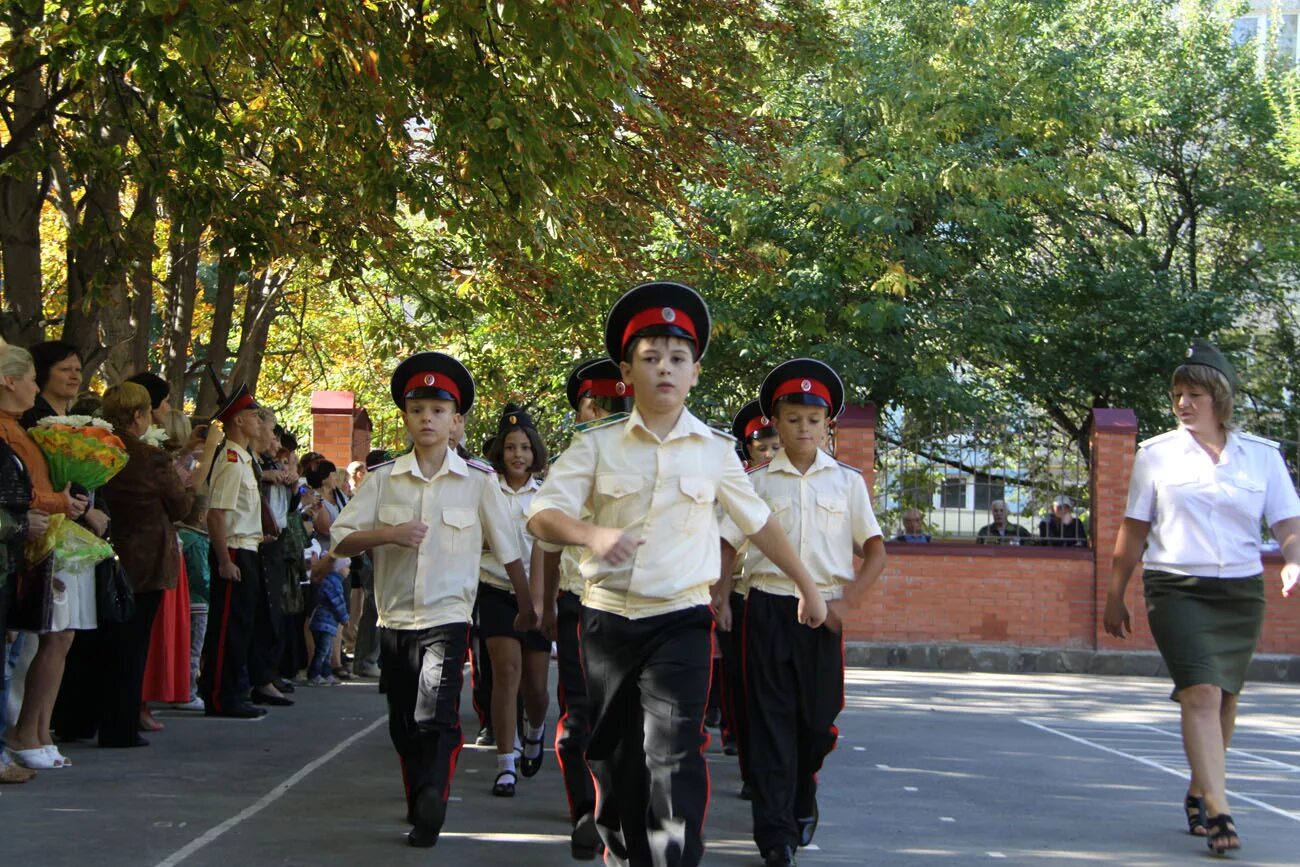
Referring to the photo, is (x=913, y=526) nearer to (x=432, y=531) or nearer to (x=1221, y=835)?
(x=1221, y=835)

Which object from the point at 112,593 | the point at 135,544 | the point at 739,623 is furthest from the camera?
the point at 135,544

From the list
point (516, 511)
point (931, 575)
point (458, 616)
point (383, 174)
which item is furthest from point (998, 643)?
point (458, 616)

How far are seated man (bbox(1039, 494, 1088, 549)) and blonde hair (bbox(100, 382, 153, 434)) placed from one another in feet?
45.7

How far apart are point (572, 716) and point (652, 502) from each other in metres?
2.15

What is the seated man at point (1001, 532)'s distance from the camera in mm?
21812

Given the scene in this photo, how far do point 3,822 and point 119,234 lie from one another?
20.9ft

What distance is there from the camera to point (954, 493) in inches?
871

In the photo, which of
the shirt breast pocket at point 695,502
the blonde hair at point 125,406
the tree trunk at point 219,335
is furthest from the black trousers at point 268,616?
the shirt breast pocket at point 695,502

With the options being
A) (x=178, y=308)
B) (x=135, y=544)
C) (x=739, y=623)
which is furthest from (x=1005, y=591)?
(x=739, y=623)

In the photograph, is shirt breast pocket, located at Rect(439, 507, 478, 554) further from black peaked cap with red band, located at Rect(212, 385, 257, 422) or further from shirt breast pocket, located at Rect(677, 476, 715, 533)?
black peaked cap with red band, located at Rect(212, 385, 257, 422)

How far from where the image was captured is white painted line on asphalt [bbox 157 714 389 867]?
7.07 m

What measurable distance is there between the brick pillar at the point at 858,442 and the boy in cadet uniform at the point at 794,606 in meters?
13.8

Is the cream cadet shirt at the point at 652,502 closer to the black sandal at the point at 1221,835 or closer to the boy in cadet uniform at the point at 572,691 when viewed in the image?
the boy in cadet uniform at the point at 572,691

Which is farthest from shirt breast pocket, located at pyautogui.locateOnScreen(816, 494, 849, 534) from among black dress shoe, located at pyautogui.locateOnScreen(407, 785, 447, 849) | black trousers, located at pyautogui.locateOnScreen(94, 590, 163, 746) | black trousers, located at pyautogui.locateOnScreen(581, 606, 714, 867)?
black trousers, located at pyautogui.locateOnScreen(94, 590, 163, 746)
